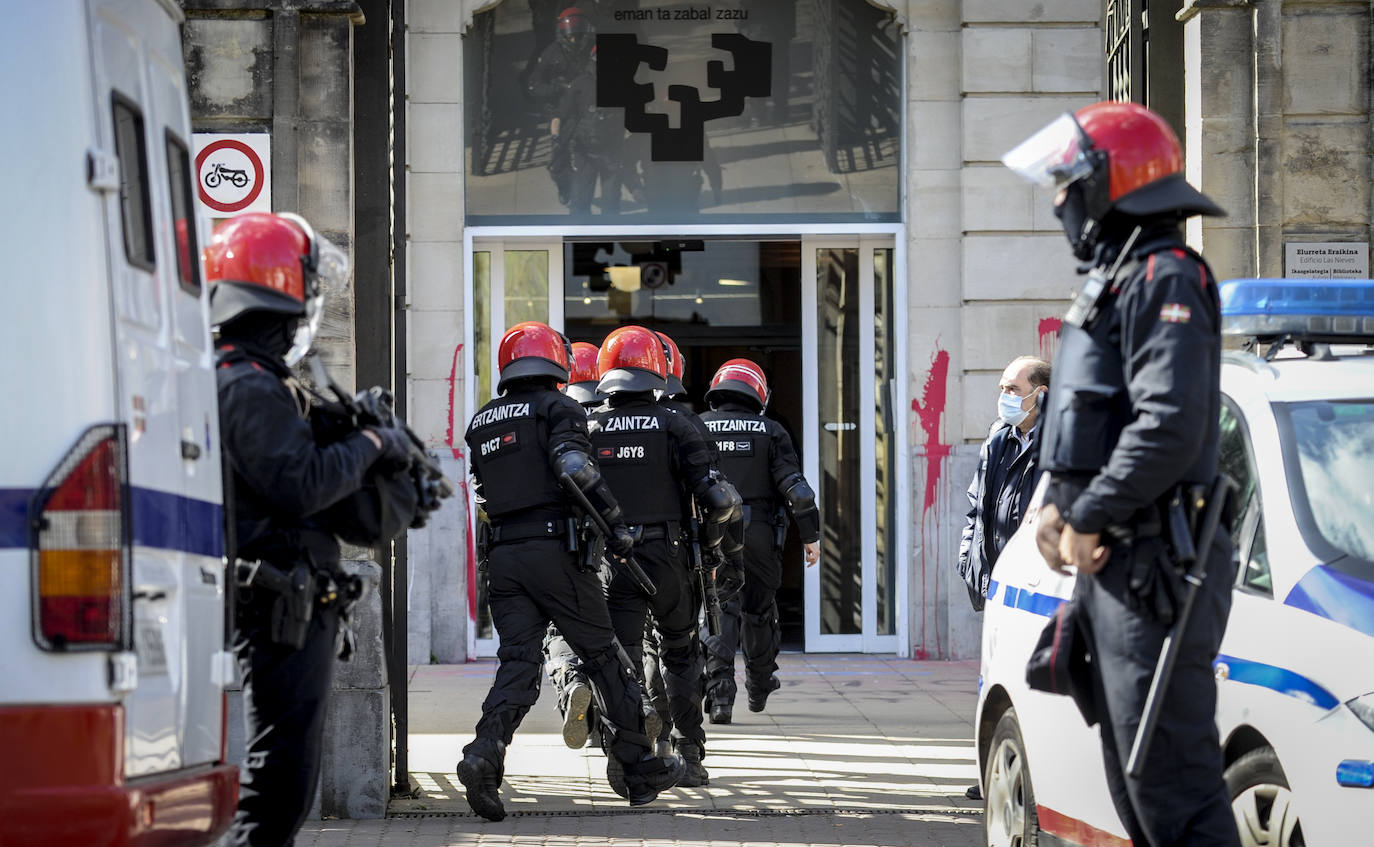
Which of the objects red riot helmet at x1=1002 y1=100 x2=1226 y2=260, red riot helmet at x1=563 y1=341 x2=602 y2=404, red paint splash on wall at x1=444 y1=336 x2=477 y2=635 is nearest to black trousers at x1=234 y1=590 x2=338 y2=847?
red riot helmet at x1=1002 y1=100 x2=1226 y2=260

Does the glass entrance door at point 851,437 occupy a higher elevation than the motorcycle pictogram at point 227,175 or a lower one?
lower

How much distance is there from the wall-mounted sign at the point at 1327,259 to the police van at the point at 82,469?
586 cm

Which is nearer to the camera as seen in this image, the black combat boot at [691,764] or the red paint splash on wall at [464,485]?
the black combat boot at [691,764]

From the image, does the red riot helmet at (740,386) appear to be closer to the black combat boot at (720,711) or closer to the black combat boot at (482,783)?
the black combat boot at (720,711)

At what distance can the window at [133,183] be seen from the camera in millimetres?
3564

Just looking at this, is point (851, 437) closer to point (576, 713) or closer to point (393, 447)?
point (576, 713)

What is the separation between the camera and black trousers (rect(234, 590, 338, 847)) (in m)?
4.33

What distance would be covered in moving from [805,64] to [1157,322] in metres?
9.60

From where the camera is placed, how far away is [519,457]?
736 centimetres

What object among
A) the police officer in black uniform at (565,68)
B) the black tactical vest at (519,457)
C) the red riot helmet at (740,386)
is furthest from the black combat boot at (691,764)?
the police officer in black uniform at (565,68)

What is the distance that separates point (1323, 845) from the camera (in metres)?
3.93

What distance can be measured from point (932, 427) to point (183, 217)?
30.7 feet

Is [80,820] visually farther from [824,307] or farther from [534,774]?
[824,307]

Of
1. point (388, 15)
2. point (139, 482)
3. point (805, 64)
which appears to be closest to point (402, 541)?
point (388, 15)
